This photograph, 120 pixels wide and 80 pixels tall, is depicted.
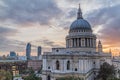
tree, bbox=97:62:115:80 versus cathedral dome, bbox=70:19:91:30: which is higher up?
cathedral dome, bbox=70:19:91:30

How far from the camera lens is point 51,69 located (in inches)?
2547

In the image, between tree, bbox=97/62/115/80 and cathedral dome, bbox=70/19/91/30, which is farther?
cathedral dome, bbox=70/19/91/30

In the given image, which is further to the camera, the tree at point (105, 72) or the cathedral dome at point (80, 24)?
the cathedral dome at point (80, 24)

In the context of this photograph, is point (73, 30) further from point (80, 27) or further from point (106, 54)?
point (106, 54)

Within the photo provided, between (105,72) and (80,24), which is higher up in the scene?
(80,24)

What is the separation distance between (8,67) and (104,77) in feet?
221

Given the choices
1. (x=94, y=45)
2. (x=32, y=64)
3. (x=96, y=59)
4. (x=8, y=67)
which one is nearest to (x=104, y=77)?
(x=96, y=59)

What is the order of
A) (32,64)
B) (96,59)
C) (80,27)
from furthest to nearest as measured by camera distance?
1. (32,64)
2. (80,27)
3. (96,59)

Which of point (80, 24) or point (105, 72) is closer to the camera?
point (105, 72)

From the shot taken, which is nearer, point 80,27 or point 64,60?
point 64,60

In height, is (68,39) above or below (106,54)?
above

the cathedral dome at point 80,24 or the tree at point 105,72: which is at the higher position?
the cathedral dome at point 80,24

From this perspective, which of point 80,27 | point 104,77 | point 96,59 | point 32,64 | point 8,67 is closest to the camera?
point 104,77


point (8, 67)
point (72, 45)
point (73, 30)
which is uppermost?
point (73, 30)
